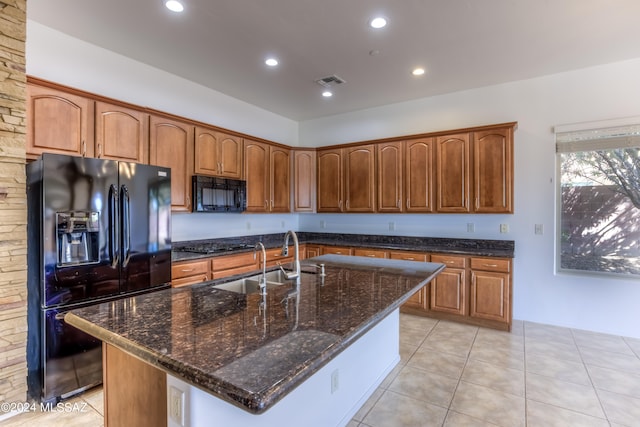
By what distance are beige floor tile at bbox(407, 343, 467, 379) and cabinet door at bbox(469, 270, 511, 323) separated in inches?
36.7

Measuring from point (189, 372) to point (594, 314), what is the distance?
441cm

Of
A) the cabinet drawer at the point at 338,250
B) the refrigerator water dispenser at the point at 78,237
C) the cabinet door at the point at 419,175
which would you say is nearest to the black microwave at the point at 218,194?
the refrigerator water dispenser at the point at 78,237

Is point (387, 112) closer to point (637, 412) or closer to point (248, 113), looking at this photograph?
point (248, 113)

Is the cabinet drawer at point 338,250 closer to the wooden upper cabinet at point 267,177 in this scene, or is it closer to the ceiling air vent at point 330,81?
the wooden upper cabinet at point 267,177

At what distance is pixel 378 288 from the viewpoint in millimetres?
1747

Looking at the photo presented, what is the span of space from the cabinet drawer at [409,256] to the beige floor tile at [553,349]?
1317 mm

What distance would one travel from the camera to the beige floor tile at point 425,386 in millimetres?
2295

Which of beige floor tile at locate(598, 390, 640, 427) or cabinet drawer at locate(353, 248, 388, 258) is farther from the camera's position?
cabinet drawer at locate(353, 248, 388, 258)

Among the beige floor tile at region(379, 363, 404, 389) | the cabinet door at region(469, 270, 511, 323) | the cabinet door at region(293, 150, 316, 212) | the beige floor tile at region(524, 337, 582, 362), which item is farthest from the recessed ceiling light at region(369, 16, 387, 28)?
the beige floor tile at region(524, 337, 582, 362)

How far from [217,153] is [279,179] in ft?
3.80

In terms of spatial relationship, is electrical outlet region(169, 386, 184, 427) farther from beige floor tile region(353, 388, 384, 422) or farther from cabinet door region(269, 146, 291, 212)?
cabinet door region(269, 146, 291, 212)

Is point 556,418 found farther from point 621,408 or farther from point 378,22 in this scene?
point 378,22

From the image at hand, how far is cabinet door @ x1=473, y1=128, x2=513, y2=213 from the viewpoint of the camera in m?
3.67

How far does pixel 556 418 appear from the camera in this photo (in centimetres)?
207
